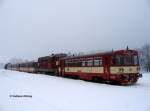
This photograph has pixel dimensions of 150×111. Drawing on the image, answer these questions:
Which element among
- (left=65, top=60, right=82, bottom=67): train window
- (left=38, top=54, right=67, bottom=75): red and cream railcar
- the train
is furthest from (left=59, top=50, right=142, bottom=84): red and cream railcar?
(left=38, top=54, right=67, bottom=75): red and cream railcar

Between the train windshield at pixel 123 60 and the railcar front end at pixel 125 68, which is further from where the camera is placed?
the train windshield at pixel 123 60

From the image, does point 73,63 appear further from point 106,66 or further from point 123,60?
point 123,60

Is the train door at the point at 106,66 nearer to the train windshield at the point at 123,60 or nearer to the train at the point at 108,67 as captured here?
the train at the point at 108,67

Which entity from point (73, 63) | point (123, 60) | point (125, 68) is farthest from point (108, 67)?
point (73, 63)

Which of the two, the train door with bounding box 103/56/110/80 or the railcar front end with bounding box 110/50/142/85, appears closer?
the railcar front end with bounding box 110/50/142/85

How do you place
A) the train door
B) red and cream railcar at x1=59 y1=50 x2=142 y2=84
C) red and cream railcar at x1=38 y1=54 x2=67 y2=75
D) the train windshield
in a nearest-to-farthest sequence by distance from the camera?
red and cream railcar at x1=59 y1=50 x2=142 y2=84 → the train windshield → the train door → red and cream railcar at x1=38 y1=54 x2=67 y2=75

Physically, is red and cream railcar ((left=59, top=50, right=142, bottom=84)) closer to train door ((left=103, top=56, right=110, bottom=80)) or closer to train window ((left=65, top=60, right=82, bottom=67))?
train door ((left=103, top=56, right=110, bottom=80))

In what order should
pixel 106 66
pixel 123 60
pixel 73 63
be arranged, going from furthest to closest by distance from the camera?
1. pixel 73 63
2. pixel 106 66
3. pixel 123 60

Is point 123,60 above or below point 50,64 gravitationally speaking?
below

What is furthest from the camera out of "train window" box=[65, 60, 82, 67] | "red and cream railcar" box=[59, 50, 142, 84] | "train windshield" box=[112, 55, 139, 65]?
"train window" box=[65, 60, 82, 67]

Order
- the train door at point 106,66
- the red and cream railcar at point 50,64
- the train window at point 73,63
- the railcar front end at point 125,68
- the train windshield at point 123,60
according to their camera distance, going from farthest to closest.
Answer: the red and cream railcar at point 50,64 → the train window at point 73,63 → the train door at point 106,66 → the train windshield at point 123,60 → the railcar front end at point 125,68

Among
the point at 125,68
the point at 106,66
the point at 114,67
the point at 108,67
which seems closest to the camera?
the point at 125,68

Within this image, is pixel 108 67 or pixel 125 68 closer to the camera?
pixel 125 68

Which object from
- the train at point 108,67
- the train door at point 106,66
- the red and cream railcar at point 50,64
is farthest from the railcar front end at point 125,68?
the red and cream railcar at point 50,64
